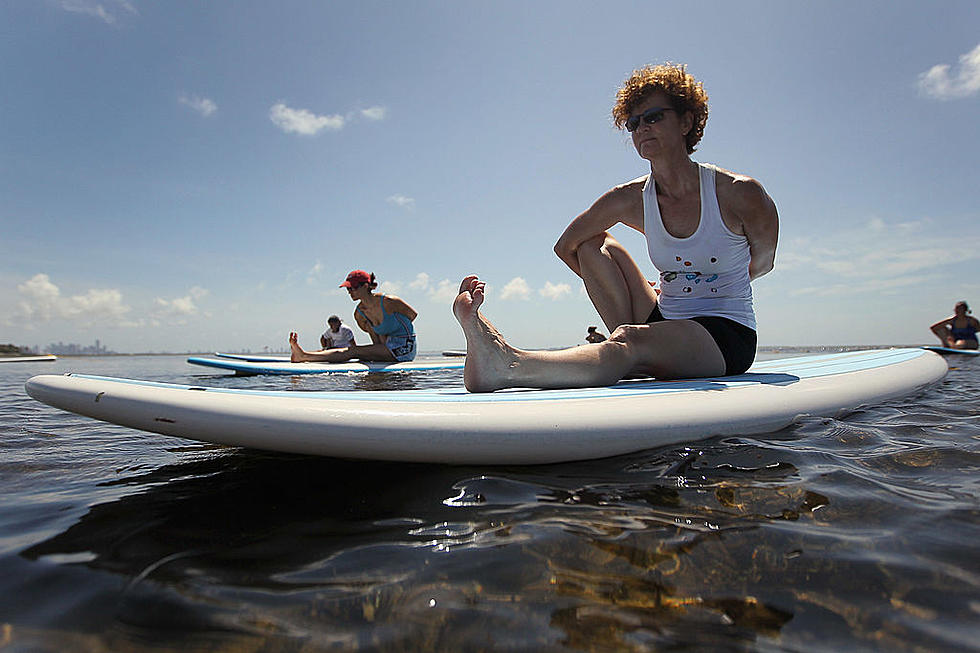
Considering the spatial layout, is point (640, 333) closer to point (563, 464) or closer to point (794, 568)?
point (563, 464)

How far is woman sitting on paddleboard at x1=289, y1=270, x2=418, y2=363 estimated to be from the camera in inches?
288

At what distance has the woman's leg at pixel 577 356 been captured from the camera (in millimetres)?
1961

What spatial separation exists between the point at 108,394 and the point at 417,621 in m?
1.06

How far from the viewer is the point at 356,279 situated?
23.7 ft

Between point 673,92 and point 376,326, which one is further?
point 376,326

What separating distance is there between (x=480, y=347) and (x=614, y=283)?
102cm

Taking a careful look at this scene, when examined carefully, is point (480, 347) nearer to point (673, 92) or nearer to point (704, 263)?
point (704, 263)

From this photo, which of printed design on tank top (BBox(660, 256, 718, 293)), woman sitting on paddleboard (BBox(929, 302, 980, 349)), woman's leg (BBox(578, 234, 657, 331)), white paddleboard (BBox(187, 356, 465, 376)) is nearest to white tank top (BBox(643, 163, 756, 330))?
printed design on tank top (BBox(660, 256, 718, 293))

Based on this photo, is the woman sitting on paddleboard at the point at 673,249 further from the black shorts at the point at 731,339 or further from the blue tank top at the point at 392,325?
the blue tank top at the point at 392,325

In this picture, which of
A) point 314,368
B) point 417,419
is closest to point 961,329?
point 314,368

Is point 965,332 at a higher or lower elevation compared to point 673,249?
lower

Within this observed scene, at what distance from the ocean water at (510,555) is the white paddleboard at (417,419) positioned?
3.1 inches

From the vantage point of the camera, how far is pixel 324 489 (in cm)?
140

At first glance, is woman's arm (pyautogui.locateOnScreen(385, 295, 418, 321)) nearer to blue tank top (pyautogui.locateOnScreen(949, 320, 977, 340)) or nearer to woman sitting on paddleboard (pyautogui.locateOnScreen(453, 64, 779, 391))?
woman sitting on paddleboard (pyautogui.locateOnScreen(453, 64, 779, 391))
